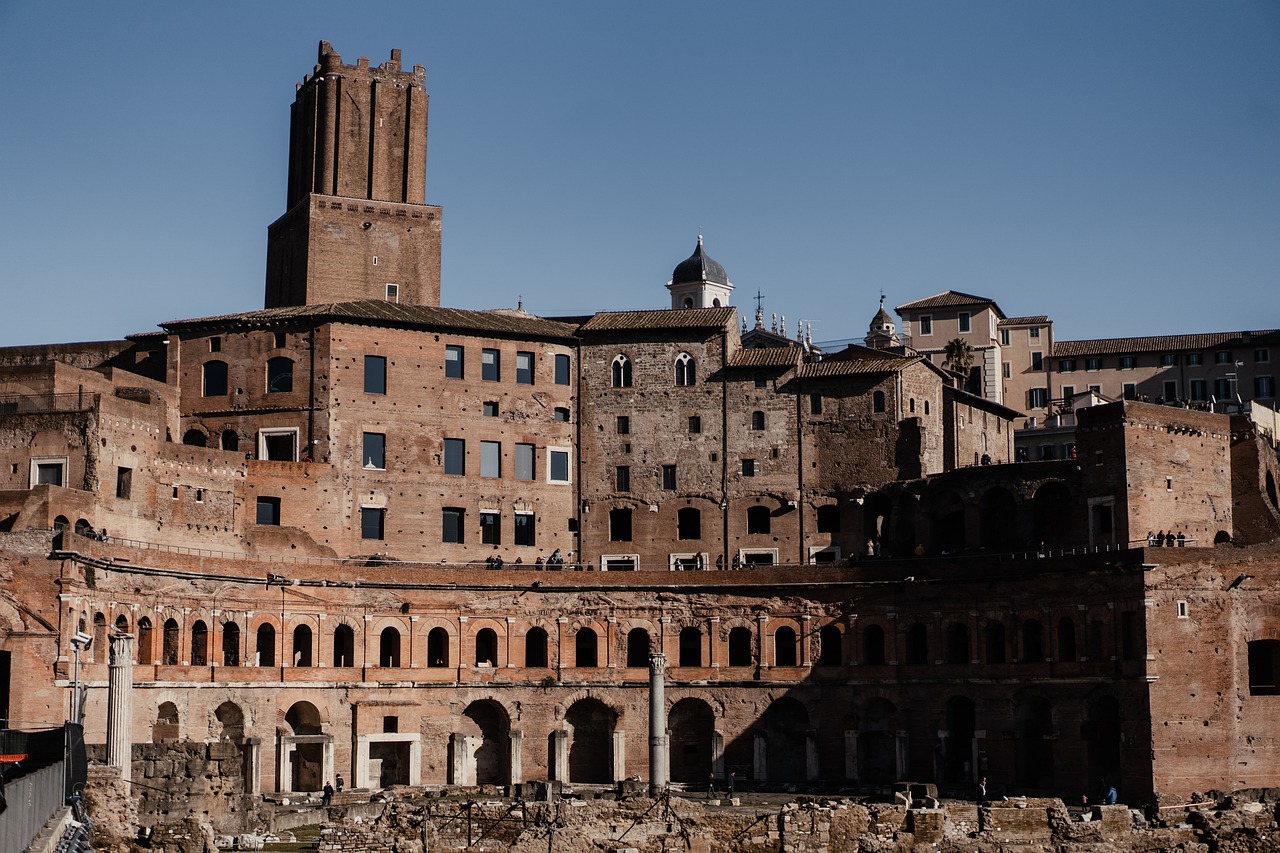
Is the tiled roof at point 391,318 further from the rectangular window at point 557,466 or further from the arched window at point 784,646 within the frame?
the arched window at point 784,646

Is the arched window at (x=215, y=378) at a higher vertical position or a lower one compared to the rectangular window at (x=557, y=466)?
higher

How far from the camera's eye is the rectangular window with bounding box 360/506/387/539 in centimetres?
7144

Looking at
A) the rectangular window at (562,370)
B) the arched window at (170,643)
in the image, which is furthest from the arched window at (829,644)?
the arched window at (170,643)

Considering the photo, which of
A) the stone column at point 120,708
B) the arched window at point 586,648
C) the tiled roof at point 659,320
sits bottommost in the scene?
the stone column at point 120,708

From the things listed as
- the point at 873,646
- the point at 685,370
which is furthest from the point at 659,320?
the point at 873,646

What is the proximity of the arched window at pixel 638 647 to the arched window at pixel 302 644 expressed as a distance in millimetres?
12789

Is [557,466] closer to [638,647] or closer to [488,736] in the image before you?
[638,647]

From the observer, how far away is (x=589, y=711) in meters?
70.9

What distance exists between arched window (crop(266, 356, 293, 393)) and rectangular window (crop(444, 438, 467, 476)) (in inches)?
270

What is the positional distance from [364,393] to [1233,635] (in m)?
34.6

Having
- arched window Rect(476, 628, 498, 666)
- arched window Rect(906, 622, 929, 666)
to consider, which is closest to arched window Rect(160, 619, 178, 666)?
arched window Rect(476, 628, 498, 666)

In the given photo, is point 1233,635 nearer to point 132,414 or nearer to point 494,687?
point 494,687

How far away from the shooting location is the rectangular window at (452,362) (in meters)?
74.4

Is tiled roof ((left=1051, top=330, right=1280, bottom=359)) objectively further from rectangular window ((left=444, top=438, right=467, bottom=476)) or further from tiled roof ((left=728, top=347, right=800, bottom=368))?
rectangular window ((left=444, top=438, right=467, bottom=476))
